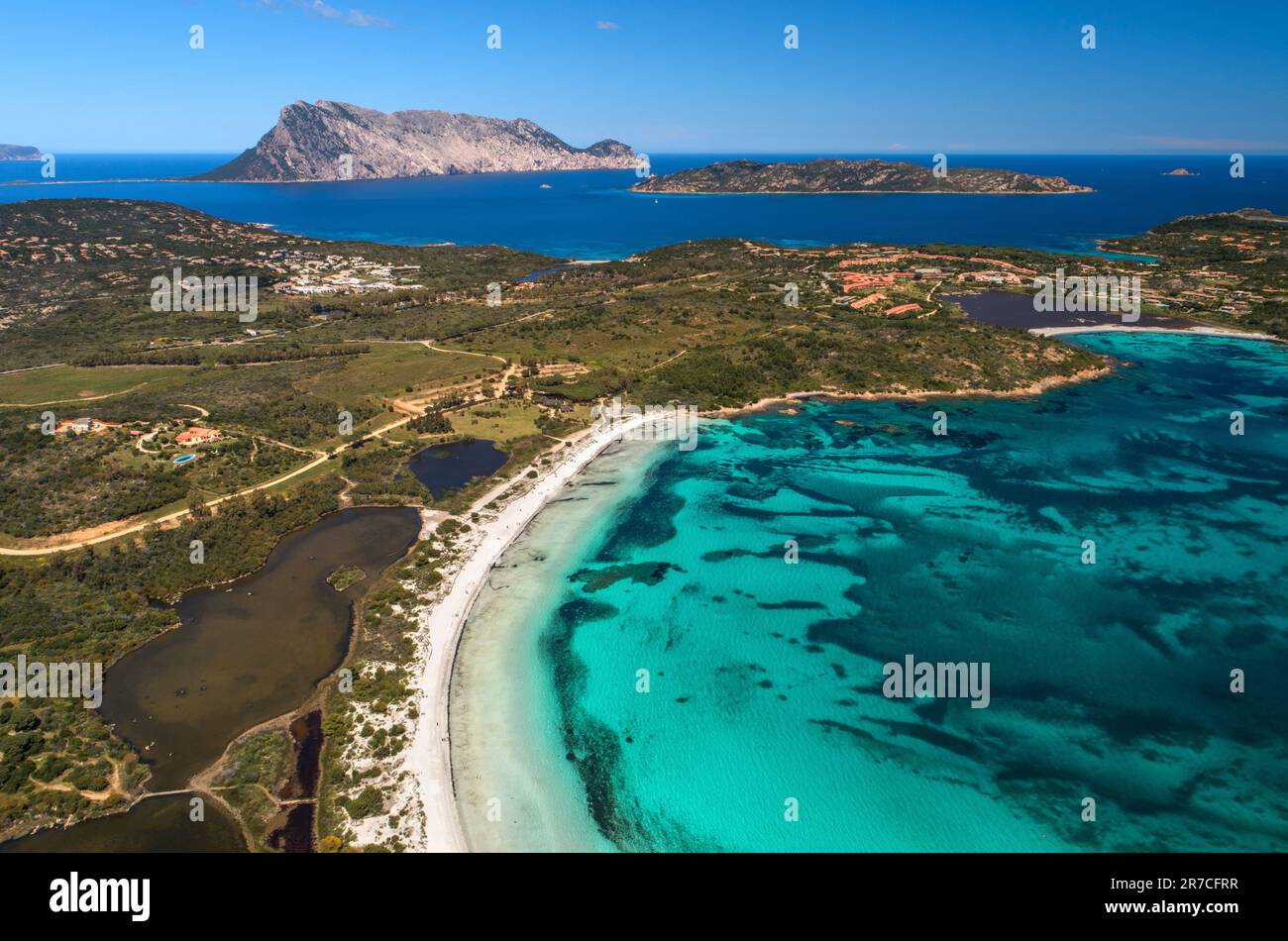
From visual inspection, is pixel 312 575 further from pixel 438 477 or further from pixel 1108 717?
pixel 1108 717

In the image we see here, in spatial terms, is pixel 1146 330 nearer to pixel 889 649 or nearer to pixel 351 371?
pixel 889 649

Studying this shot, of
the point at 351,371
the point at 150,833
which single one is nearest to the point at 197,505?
the point at 150,833

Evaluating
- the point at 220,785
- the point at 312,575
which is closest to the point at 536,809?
the point at 220,785

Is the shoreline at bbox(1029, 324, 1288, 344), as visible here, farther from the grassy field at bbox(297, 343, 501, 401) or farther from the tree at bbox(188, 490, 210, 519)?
the tree at bbox(188, 490, 210, 519)

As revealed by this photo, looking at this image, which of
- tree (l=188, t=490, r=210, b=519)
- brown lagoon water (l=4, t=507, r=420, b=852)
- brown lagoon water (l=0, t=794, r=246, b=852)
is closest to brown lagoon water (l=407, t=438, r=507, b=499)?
brown lagoon water (l=4, t=507, r=420, b=852)

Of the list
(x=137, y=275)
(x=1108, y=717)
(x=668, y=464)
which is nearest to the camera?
(x=1108, y=717)

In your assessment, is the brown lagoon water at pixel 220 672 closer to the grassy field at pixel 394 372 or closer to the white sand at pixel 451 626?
the white sand at pixel 451 626

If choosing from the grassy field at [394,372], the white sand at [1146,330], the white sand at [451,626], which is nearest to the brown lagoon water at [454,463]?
the white sand at [451,626]

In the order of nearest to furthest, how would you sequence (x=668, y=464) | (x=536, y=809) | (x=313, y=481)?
(x=536, y=809)
(x=313, y=481)
(x=668, y=464)

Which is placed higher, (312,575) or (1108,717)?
(312,575)
